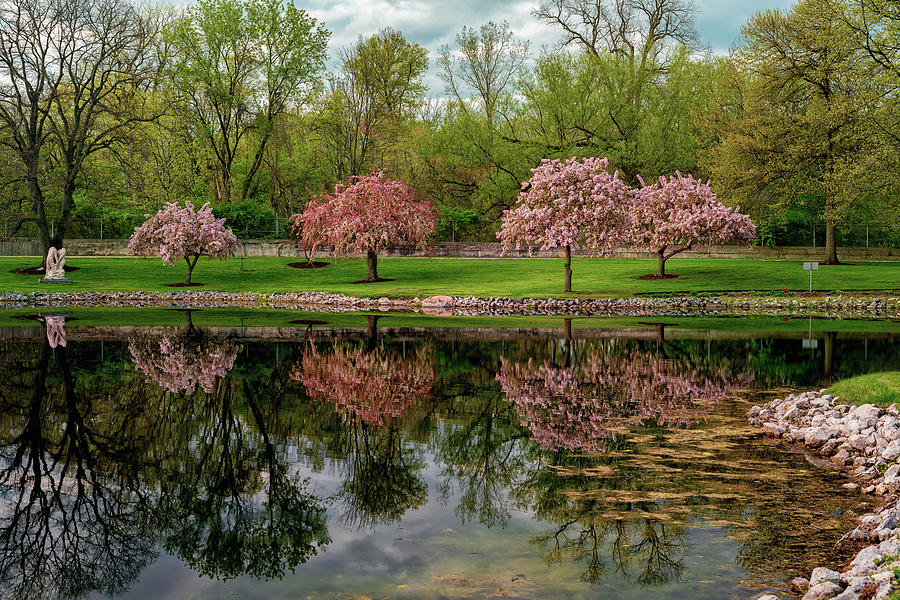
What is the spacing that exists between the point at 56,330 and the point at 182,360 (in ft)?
31.0

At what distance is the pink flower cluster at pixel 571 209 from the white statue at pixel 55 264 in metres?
26.3

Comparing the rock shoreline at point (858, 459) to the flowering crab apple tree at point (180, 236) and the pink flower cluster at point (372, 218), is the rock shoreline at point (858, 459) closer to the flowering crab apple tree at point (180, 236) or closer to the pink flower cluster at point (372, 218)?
the pink flower cluster at point (372, 218)

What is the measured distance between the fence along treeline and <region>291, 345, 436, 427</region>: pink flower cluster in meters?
28.3

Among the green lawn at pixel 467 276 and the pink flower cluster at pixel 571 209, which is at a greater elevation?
the pink flower cluster at pixel 571 209

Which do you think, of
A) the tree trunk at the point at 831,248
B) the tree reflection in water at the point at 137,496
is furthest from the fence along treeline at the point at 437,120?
the tree reflection in water at the point at 137,496

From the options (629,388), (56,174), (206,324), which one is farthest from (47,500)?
(56,174)

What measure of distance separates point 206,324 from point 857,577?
24075 millimetres

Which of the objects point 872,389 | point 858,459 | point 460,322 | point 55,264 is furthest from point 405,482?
point 55,264

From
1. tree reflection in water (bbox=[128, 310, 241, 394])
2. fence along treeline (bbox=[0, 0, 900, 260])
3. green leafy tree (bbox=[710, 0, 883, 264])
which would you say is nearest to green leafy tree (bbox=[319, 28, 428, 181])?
fence along treeline (bbox=[0, 0, 900, 260])

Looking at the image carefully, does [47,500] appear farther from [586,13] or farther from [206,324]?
[586,13]

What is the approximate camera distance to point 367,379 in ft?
50.4

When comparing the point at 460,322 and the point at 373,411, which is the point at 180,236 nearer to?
the point at 460,322

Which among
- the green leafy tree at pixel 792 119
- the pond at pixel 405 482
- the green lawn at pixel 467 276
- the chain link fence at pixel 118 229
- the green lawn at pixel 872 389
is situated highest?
the green leafy tree at pixel 792 119

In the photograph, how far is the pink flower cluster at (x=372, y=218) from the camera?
42.9 m
